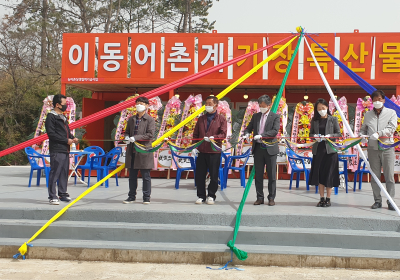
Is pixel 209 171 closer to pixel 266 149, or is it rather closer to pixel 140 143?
pixel 266 149

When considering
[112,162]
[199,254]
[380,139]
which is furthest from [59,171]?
[380,139]

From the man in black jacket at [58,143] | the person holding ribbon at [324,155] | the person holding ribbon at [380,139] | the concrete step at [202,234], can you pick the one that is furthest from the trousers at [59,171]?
the person holding ribbon at [380,139]

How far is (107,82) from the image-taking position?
1063 centimetres

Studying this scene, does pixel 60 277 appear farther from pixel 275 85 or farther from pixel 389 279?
pixel 275 85

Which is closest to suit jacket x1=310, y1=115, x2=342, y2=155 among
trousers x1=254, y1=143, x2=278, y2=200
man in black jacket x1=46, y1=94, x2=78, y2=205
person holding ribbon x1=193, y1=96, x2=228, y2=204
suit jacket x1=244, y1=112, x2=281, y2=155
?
suit jacket x1=244, y1=112, x2=281, y2=155

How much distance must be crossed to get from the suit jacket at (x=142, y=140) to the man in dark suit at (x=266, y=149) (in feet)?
4.39

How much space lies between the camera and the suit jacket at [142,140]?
6.04 metres

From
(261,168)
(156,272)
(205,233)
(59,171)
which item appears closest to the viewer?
(156,272)

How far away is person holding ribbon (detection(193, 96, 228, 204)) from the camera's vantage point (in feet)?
Answer: 19.9

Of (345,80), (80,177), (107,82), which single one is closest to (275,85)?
(345,80)

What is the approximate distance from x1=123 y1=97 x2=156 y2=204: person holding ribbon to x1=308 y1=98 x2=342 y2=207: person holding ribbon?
222cm

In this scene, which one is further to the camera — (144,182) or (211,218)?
(144,182)

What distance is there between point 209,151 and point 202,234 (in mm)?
1428

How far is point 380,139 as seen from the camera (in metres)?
5.61
